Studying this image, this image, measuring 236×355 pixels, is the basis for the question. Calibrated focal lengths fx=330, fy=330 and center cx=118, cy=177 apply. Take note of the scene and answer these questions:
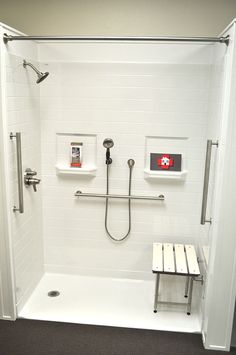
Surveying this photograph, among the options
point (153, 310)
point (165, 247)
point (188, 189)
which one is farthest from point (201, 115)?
point (153, 310)

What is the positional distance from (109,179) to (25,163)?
73 cm

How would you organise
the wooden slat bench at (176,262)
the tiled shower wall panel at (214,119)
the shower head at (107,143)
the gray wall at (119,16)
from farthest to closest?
1. the shower head at (107,143)
2. the gray wall at (119,16)
3. the wooden slat bench at (176,262)
4. the tiled shower wall panel at (214,119)

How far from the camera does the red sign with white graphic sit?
Result: 9.14ft

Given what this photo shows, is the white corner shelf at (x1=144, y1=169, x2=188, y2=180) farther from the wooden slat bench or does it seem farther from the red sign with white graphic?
the wooden slat bench

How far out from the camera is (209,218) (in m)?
2.32

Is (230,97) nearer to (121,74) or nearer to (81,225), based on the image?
(121,74)

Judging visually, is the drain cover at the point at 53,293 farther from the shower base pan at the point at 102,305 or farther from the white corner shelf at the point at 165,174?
the white corner shelf at the point at 165,174

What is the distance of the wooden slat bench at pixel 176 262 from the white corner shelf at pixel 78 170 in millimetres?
832

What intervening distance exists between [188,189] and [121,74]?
1115 millimetres

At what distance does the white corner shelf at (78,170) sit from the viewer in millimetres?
2830

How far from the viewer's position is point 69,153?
2.88m

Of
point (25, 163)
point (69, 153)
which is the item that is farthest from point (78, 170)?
point (25, 163)

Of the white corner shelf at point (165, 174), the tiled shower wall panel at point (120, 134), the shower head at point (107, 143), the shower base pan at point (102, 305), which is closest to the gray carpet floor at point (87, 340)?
the shower base pan at point (102, 305)

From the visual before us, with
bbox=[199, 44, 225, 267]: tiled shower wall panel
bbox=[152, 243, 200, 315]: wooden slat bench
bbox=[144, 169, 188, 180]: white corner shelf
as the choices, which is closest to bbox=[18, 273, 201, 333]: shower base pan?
bbox=[152, 243, 200, 315]: wooden slat bench
